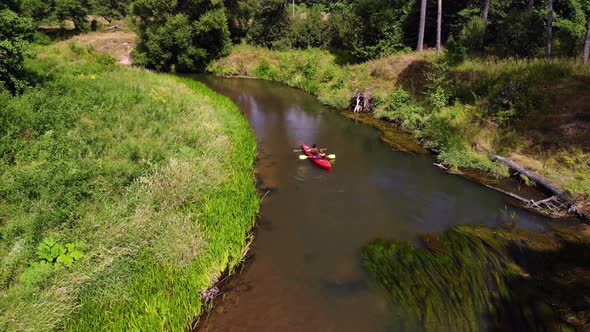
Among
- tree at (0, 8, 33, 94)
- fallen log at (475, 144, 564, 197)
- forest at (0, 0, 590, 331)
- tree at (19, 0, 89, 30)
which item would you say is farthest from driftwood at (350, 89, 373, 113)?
tree at (19, 0, 89, 30)

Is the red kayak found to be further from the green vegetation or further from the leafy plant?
the leafy plant

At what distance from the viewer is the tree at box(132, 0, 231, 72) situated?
32812 mm

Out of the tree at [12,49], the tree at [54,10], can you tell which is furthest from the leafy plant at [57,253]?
the tree at [54,10]

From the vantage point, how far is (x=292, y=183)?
43.1 feet

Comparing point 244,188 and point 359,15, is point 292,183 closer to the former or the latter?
point 244,188

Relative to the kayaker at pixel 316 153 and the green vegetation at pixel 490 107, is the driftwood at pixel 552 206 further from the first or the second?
the kayaker at pixel 316 153

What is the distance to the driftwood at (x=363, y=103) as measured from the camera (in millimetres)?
22406

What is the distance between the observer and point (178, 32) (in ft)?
107

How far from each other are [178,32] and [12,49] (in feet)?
71.4

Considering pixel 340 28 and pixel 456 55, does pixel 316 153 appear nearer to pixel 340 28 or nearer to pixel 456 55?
pixel 456 55

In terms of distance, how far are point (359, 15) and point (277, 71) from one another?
9.38 m

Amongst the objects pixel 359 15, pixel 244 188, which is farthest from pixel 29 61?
pixel 359 15

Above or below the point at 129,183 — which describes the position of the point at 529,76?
above

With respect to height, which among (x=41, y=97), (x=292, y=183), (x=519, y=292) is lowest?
(x=519, y=292)
